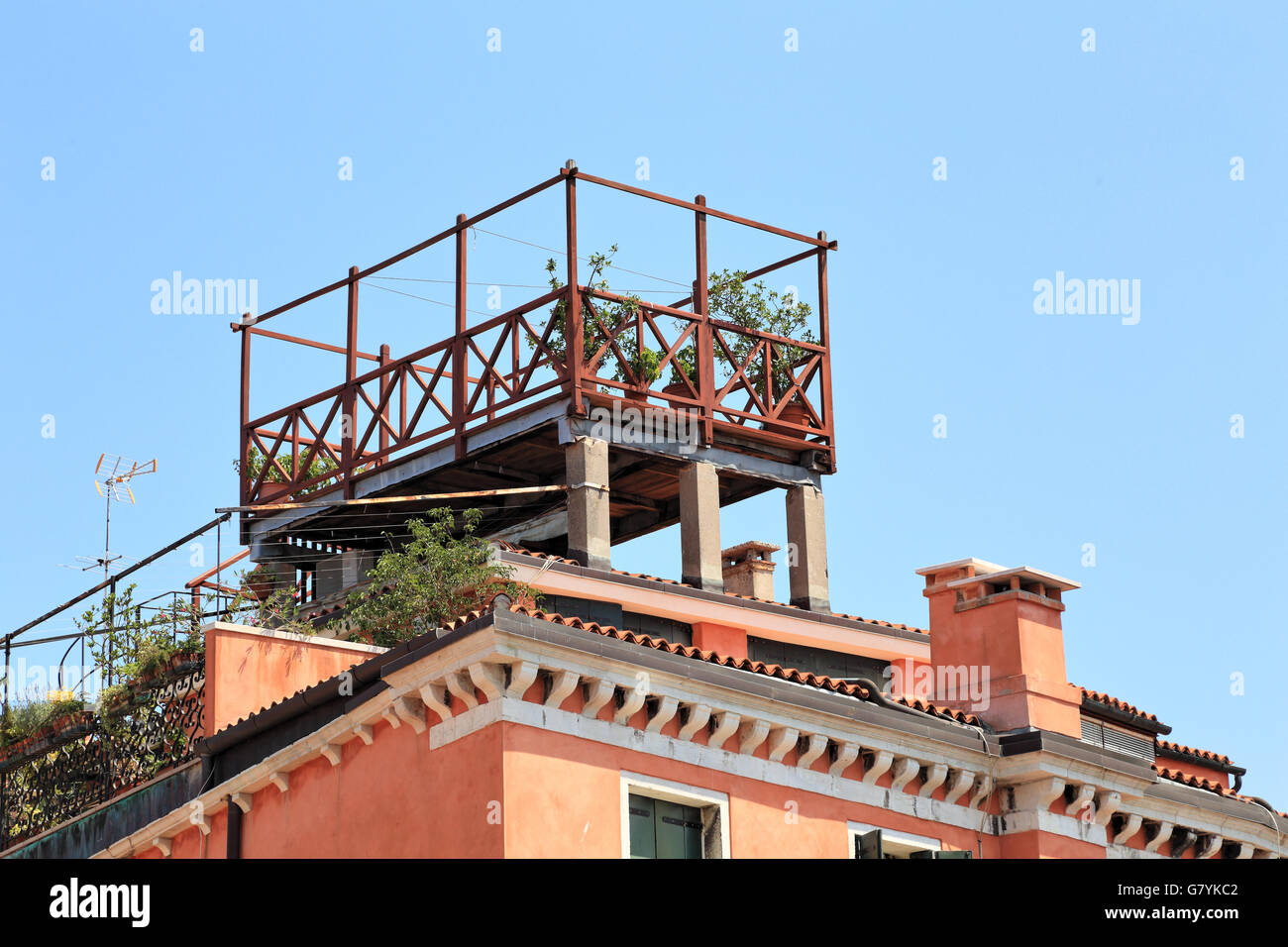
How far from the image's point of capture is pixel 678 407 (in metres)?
25.8

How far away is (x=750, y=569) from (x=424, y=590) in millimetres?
7422

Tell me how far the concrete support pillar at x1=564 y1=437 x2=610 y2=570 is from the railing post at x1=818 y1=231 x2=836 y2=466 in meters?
3.50

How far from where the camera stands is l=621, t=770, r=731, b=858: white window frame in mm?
16875

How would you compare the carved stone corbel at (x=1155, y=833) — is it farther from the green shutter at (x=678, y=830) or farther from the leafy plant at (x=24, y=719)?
the leafy plant at (x=24, y=719)

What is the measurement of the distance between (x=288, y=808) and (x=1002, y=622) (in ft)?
22.8

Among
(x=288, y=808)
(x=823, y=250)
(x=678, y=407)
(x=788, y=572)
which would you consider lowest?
(x=288, y=808)

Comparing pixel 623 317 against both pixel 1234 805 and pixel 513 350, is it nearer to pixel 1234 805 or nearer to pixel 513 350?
pixel 513 350

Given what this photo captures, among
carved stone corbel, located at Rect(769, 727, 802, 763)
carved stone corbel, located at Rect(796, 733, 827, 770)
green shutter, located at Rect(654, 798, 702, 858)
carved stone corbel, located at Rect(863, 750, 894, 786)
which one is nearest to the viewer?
green shutter, located at Rect(654, 798, 702, 858)

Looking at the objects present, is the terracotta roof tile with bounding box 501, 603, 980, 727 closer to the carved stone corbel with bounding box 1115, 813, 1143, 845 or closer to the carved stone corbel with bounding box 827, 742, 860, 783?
the carved stone corbel with bounding box 827, 742, 860, 783

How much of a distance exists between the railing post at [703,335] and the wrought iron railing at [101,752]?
25.3 feet

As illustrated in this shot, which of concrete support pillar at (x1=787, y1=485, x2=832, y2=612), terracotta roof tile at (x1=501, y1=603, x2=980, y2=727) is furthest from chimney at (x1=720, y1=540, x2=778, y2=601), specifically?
terracotta roof tile at (x1=501, y1=603, x2=980, y2=727)

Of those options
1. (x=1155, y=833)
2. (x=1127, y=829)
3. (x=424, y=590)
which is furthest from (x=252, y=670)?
(x=1155, y=833)
